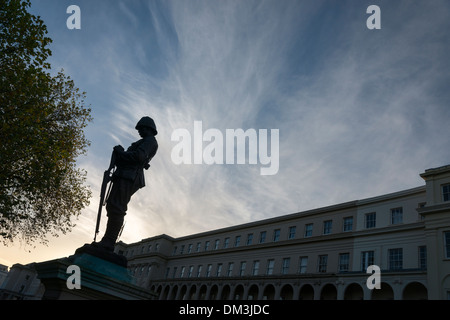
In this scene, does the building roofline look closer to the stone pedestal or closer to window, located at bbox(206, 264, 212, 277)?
window, located at bbox(206, 264, 212, 277)

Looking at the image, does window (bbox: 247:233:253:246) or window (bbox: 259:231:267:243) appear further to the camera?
window (bbox: 247:233:253:246)

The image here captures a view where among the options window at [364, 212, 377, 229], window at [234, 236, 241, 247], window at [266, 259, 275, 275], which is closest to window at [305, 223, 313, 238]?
window at [266, 259, 275, 275]

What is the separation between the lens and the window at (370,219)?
34375 millimetres

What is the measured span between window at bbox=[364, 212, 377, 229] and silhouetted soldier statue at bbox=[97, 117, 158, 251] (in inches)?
1308

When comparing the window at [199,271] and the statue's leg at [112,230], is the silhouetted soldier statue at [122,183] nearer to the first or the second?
the statue's leg at [112,230]

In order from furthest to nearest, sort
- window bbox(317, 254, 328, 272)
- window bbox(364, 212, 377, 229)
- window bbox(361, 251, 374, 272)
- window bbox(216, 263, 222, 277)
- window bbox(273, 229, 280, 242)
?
1. window bbox(216, 263, 222, 277)
2. window bbox(273, 229, 280, 242)
3. window bbox(317, 254, 328, 272)
4. window bbox(364, 212, 377, 229)
5. window bbox(361, 251, 374, 272)

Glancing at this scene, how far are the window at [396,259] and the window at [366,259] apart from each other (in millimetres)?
1984

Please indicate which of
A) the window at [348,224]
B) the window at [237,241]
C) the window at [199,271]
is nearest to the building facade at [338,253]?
the window at [348,224]

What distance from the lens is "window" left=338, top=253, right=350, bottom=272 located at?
34156 millimetres

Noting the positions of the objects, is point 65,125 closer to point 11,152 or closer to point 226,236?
point 11,152

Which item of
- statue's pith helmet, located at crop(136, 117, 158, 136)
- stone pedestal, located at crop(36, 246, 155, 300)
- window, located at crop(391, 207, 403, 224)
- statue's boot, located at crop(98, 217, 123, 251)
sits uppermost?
window, located at crop(391, 207, 403, 224)

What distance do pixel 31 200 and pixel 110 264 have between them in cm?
1407

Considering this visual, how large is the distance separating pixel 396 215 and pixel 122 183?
33266 mm

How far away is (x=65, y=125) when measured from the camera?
62.8ft
